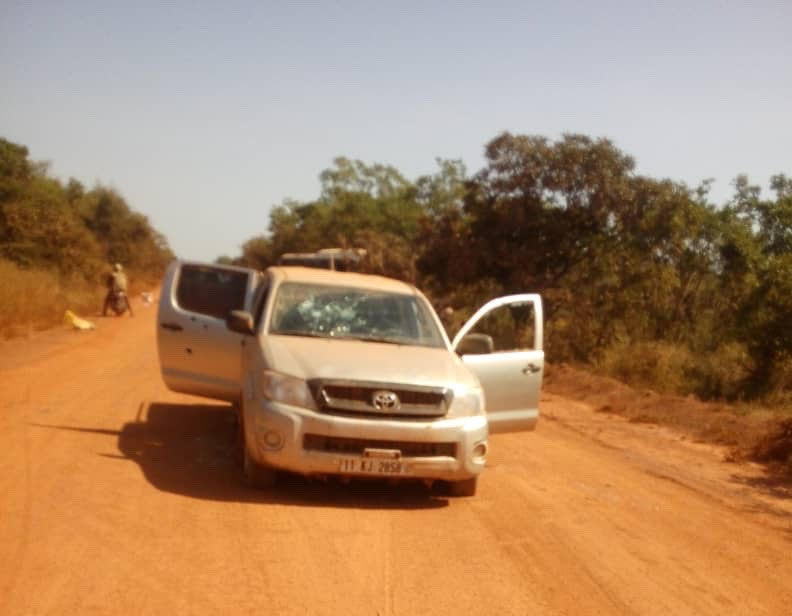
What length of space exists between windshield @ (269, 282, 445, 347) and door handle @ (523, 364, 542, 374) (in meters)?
0.95

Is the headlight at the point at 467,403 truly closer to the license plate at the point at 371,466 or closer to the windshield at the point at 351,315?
the license plate at the point at 371,466

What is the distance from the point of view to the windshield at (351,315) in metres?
8.05

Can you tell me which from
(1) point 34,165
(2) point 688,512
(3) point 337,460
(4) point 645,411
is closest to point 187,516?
(3) point 337,460

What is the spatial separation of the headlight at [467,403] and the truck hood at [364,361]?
0.21 ft

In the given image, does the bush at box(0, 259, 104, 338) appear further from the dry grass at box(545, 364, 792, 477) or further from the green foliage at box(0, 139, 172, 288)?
the dry grass at box(545, 364, 792, 477)

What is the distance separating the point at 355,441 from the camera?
6.90m

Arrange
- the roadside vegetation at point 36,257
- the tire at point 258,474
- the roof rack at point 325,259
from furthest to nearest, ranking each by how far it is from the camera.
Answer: the roadside vegetation at point 36,257 < the roof rack at point 325,259 < the tire at point 258,474

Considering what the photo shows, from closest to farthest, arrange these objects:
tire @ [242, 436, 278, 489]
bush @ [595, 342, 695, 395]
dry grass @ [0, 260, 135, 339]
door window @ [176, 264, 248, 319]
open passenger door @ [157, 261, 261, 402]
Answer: tire @ [242, 436, 278, 489], open passenger door @ [157, 261, 261, 402], door window @ [176, 264, 248, 319], bush @ [595, 342, 695, 395], dry grass @ [0, 260, 135, 339]

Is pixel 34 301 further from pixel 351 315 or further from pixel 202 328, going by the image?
pixel 351 315

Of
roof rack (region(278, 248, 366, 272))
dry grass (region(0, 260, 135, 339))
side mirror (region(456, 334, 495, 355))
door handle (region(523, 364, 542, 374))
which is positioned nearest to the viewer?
side mirror (region(456, 334, 495, 355))

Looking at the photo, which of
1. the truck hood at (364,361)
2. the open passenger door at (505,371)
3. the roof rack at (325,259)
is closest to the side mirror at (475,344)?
the open passenger door at (505,371)

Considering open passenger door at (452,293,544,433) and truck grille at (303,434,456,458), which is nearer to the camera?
truck grille at (303,434,456,458)

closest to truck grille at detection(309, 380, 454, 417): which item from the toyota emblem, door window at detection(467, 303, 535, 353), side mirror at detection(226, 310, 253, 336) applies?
the toyota emblem

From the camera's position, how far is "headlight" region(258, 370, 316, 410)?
22.7 ft
